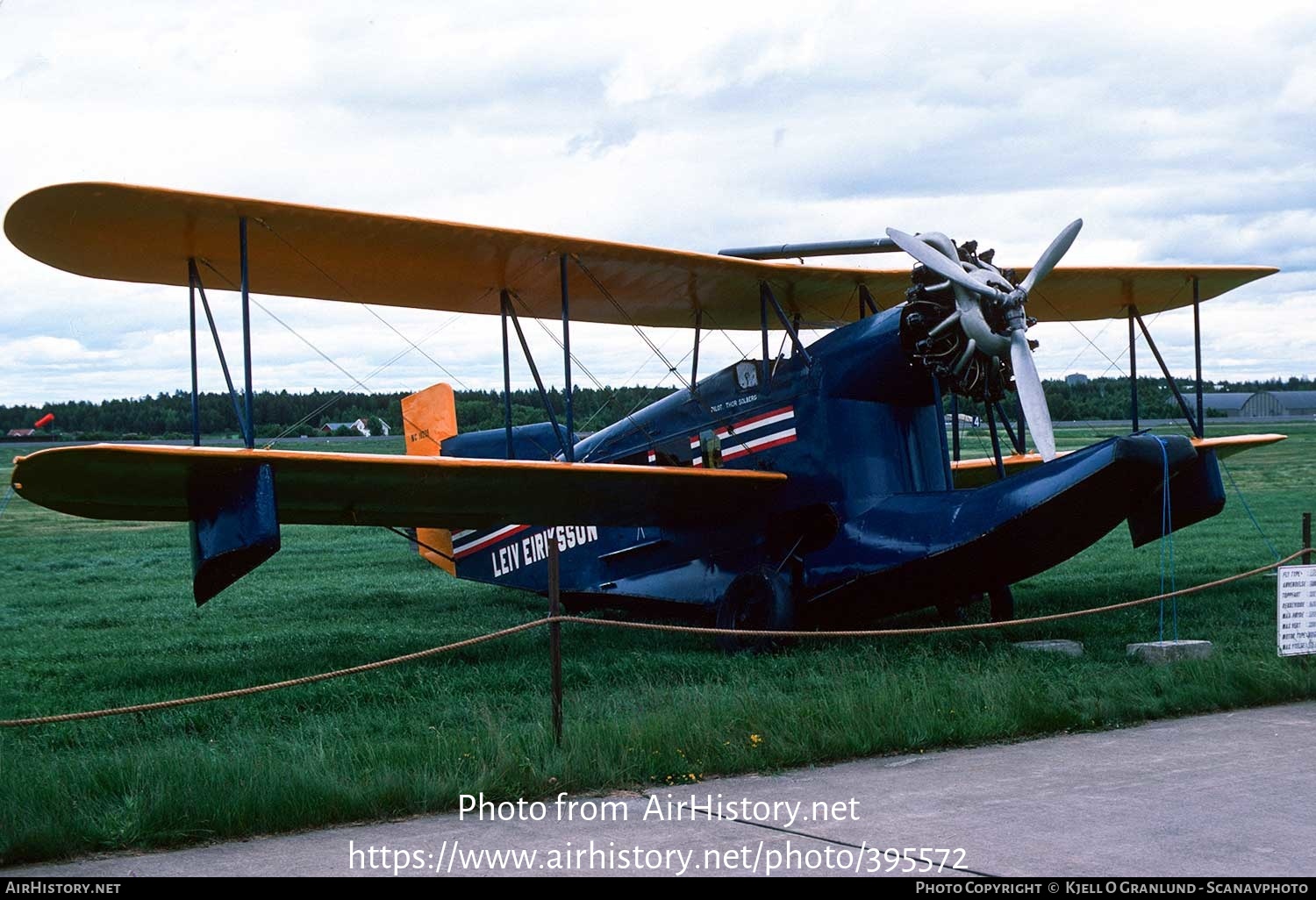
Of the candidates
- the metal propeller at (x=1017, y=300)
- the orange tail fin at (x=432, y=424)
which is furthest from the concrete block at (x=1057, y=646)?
the orange tail fin at (x=432, y=424)

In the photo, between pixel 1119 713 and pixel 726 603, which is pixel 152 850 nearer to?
pixel 1119 713

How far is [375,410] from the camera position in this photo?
5416cm

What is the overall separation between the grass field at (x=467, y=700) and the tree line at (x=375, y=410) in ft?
6.82

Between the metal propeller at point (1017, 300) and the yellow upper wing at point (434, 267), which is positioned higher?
the yellow upper wing at point (434, 267)

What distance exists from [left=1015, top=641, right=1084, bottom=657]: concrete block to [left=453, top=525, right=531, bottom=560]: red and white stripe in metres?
6.63

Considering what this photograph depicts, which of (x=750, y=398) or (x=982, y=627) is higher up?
(x=750, y=398)

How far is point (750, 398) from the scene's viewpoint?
38.5 feet

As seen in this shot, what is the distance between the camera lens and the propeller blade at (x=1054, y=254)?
1017 cm

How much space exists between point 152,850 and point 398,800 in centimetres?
104

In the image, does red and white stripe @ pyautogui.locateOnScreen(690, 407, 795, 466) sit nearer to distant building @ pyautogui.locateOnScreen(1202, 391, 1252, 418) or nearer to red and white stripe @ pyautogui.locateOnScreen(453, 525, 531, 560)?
red and white stripe @ pyautogui.locateOnScreen(453, 525, 531, 560)

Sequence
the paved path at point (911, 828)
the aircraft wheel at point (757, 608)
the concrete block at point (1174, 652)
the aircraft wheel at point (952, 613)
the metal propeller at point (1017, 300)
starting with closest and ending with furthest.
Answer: the paved path at point (911, 828), the concrete block at point (1174, 652), the metal propeller at point (1017, 300), the aircraft wheel at point (757, 608), the aircraft wheel at point (952, 613)

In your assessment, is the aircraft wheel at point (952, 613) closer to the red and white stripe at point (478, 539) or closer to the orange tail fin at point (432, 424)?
the red and white stripe at point (478, 539)

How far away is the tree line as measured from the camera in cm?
1543
